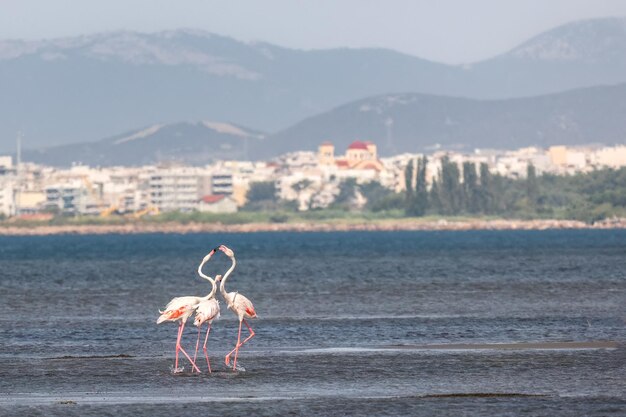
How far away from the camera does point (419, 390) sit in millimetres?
31047

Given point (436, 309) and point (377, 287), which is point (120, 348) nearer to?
point (436, 309)

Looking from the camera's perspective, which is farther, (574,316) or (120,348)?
(574,316)

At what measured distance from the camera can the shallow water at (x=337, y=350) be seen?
29.4 meters

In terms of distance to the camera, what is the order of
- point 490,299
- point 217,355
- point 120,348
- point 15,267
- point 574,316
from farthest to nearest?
point 15,267
point 490,299
point 574,316
point 120,348
point 217,355

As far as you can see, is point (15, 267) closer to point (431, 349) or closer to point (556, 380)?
point (431, 349)

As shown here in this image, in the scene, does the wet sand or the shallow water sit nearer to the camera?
the shallow water

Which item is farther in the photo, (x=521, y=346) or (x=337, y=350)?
(x=521, y=346)

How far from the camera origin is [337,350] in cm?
3984

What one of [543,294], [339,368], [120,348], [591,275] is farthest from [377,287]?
[339,368]

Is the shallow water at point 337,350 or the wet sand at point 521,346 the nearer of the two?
the shallow water at point 337,350

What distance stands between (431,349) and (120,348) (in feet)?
26.7

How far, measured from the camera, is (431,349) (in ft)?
131

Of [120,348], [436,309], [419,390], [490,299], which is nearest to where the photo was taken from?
[419,390]

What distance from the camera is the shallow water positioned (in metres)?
29.4
